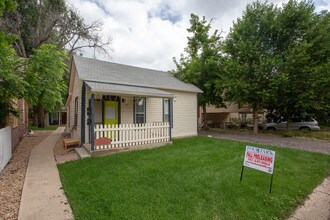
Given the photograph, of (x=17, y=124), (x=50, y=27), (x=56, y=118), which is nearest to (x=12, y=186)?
(x=17, y=124)

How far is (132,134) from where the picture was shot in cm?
809

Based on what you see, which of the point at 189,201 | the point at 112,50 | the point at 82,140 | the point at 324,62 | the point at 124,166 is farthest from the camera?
the point at 112,50

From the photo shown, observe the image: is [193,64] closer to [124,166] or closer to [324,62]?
[324,62]

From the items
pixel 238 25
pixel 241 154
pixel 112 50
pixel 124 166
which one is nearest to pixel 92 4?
pixel 112 50

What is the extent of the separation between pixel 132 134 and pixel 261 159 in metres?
5.38

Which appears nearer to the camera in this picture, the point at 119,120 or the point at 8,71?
the point at 8,71

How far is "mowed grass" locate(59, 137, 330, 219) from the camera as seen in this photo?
319 cm

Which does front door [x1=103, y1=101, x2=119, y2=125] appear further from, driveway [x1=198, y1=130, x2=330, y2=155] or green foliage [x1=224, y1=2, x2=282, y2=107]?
green foliage [x1=224, y1=2, x2=282, y2=107]

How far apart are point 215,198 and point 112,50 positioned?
18477 millimetres

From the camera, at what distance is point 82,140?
27.9 ft

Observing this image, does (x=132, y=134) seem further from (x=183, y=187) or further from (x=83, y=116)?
(x=183, y=187)

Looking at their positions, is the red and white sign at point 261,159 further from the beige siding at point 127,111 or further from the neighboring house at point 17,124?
the neighboring house at point 17,124

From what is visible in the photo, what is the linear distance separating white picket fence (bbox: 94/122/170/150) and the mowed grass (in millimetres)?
1078

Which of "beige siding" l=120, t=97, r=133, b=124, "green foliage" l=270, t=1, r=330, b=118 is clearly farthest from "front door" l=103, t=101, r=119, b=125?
"green foliage" l=270, t=1, r=330, b=118
